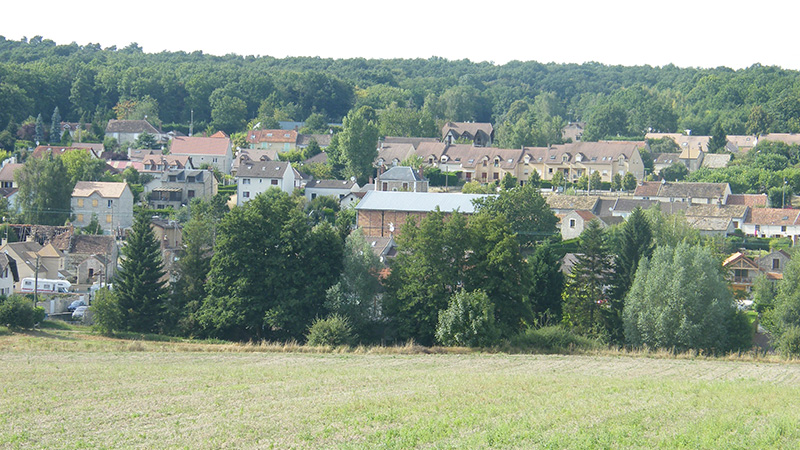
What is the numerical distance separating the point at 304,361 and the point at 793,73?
436ft

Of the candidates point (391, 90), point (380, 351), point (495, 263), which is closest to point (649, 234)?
point (495, 263)

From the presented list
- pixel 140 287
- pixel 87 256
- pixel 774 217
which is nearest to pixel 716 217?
pixel 774 217

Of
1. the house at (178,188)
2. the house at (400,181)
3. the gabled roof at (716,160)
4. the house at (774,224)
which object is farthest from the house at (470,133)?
the house at (774,224)

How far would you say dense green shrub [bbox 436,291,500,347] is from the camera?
3034 cm

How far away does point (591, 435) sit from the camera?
52.1 ft

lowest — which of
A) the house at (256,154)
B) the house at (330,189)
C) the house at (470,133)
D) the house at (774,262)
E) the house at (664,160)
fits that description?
the house at (774,262)

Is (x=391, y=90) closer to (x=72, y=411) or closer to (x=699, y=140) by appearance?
(x=699, y=140)

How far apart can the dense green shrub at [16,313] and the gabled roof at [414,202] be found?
24411 millimetres

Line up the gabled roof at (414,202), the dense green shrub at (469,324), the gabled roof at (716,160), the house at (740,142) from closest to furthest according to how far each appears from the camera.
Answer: the dense green shrub at (469,324) → the gabled roof at (414,202) → the gabled roof at (716,160) → the house at (740,142)

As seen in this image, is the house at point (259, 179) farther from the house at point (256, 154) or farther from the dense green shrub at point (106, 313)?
the dense green shrub at point (106, 313)

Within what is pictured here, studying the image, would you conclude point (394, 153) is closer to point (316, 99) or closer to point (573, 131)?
point (573, 131)

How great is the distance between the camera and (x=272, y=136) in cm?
8819

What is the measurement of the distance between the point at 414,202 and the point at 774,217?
913 inches

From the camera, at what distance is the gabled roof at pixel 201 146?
78062 millimetres
